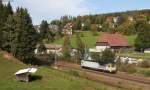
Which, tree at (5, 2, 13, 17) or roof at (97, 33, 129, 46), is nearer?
tree at (5, 2, 13, 17)

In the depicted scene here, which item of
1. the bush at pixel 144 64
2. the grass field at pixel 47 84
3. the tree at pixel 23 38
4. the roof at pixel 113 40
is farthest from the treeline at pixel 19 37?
the roof at pixel 113 40

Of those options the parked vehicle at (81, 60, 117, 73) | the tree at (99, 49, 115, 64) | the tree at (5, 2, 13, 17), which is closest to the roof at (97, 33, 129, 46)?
the tree at (5, 2, 13, 17)

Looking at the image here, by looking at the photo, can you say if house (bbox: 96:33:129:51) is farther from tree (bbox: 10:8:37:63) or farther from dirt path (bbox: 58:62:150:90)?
dirt path (bbox: 58:62:150:90)

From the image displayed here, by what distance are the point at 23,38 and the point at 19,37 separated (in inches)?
31.6

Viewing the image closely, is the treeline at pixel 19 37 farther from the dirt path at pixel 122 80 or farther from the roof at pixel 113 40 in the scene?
the roof at pixel 113 40

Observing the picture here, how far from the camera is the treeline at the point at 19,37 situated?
60.5m

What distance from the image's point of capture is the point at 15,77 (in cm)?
3184

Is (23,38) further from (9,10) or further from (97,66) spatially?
(9,10)

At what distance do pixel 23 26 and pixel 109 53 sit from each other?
17.3 m

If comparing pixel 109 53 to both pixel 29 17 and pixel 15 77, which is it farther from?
pixel 15 77

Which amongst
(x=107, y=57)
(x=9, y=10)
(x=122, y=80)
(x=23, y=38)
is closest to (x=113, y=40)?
(x=9, y=10)

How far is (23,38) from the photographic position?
61875mm

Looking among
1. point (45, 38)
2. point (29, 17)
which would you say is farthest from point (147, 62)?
point (45, 38)

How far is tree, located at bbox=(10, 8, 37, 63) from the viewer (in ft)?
198
